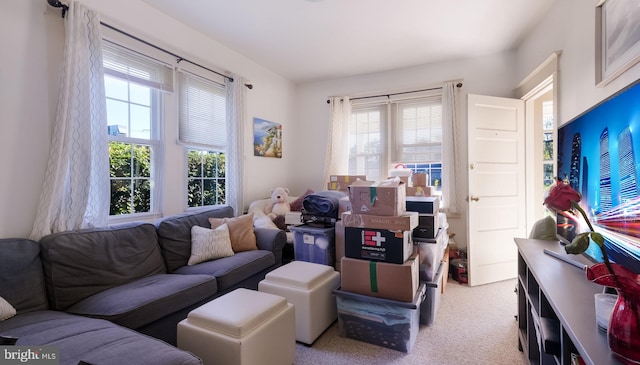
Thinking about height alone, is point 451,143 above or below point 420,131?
below

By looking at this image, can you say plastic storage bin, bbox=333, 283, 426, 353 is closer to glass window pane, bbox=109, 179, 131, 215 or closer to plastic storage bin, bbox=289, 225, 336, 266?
plastic storage bin, bbox=289, 225, 336, 266

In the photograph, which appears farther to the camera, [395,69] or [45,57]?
[395,69]

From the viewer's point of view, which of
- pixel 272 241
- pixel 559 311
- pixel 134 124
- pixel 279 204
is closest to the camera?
pixel 559 311

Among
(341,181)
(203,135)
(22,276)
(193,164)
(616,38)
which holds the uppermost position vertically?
(616,38)

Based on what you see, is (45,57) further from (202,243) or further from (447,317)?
(447,317)

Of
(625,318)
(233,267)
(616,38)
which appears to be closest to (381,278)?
(233,267)

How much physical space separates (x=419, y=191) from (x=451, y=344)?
1.66 meters

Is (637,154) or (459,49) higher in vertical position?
(459,49)

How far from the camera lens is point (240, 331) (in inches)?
53.8

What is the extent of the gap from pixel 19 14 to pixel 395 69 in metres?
3.72

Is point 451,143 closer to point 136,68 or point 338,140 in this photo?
point 338,140

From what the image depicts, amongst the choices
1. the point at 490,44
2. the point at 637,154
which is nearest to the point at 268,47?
the point at 490,44

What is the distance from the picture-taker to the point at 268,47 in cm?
336

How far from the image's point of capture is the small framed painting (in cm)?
384
